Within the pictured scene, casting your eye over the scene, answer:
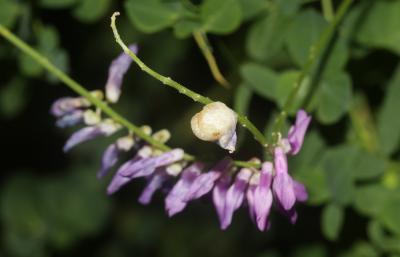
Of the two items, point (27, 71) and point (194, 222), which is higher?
point (27, 71)

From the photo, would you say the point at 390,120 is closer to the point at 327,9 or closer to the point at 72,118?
the point at 327,9

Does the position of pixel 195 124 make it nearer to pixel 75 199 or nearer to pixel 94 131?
pixel 94 131

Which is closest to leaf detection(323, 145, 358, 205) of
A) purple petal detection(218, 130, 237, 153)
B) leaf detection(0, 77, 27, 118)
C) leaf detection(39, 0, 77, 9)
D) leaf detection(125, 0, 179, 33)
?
leaf detection(125, 0, 179, 33)

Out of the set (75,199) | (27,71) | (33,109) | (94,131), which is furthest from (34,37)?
(75,199)

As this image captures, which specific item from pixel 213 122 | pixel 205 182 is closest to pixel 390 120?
pixel 205 182

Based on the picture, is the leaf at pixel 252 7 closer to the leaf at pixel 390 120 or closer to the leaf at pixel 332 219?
the leaf at pixel 390 120

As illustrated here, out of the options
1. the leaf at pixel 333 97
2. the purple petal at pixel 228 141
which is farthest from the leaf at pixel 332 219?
the purple petal at pixel 228 141
